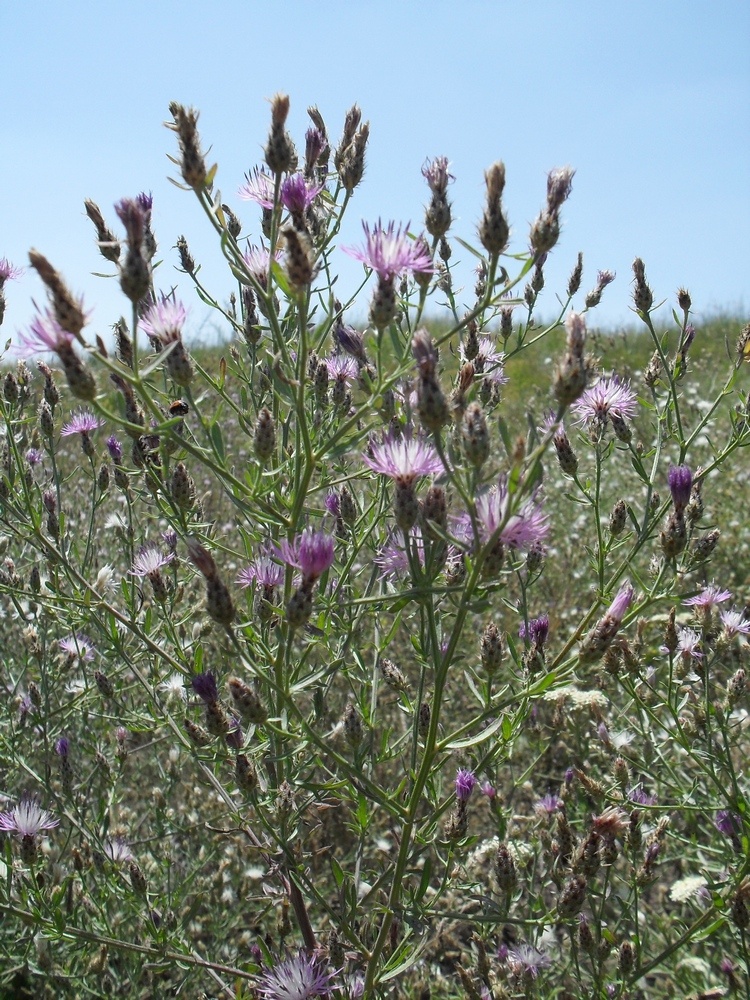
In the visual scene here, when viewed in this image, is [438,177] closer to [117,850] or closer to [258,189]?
[258,189]

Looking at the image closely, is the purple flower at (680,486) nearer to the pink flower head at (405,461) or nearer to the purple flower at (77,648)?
the pink flower head at (405,461)

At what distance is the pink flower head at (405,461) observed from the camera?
4.53 feet

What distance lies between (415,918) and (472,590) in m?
0.66

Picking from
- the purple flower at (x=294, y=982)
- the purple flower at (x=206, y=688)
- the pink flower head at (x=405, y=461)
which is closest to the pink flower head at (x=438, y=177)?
the pink flower head at (x=405, y=461)

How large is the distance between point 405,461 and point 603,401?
0.73 m

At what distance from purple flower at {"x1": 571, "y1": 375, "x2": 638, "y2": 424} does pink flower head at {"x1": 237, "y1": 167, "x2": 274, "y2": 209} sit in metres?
0.84

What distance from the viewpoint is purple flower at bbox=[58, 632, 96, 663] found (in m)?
2.42

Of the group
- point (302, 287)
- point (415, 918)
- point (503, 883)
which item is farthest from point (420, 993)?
point (302, 287)

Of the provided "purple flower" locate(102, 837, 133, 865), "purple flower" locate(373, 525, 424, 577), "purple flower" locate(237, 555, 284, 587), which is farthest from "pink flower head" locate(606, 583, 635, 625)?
"purple flower" locate(102, 837, 133, 865)

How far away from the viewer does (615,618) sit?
4.51 ft

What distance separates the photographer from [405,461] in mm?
1392

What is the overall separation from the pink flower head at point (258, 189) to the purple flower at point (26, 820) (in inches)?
62.4

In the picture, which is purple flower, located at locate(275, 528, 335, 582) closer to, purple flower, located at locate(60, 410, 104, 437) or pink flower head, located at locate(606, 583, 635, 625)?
pink flower head, located at locate(606, 583, 635, 625)

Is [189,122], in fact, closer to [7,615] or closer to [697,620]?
[697,620]
